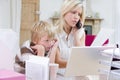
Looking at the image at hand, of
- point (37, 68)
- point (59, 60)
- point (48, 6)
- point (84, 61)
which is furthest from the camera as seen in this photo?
point (48, 6)

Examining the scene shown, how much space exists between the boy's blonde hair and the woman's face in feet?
0.33

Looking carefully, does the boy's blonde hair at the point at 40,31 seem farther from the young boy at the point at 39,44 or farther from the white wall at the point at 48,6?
the white wall at the point at 48,6

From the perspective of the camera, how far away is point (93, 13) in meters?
4.75

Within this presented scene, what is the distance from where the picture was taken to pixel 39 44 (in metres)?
0.96

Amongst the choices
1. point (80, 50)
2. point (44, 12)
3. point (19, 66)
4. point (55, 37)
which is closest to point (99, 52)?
point (80, 50)

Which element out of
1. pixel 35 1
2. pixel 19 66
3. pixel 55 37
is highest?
pixel 35 1

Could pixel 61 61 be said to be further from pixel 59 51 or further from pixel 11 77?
pixel 11 77

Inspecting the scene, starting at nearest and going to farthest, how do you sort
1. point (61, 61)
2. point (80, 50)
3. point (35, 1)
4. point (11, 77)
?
point (11, 77) → point (80, 50) → point (61, 61) → point (35, 1)

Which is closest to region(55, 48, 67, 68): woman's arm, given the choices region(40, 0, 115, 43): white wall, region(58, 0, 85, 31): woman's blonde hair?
region(58, 0, 85, 31): woman's blonde hair

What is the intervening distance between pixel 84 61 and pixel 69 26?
0.20m

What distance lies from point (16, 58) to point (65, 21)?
0.26m

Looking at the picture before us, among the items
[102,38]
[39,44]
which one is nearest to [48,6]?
[102,38]

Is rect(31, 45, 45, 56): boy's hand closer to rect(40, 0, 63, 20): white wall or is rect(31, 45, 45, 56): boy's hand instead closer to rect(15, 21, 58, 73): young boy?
rect(15, 21, 58, 73): young boy

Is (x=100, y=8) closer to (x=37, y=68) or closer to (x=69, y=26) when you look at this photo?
(x=69, y=26)
